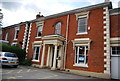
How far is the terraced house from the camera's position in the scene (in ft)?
32.1

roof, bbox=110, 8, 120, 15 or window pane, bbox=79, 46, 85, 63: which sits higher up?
roof, bbox=110, 8, 120, 15

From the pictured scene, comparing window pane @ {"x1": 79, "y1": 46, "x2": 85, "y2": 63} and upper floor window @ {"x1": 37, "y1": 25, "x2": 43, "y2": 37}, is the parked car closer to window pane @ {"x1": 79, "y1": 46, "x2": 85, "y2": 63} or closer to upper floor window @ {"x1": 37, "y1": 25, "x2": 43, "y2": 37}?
upper floor window @ {"x1": 37, "y1": 25, "x2": 43, "y2": 37}

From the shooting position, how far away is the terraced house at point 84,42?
9789 millimetres

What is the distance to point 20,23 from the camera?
19.1 m

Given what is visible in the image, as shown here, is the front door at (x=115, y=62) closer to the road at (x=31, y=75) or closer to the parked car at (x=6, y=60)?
the road at (x=31, y=75)

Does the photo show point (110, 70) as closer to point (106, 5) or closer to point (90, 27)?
point (90, 27)

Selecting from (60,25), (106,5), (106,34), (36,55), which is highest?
(106,5)

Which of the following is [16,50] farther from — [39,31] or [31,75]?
[31,75]

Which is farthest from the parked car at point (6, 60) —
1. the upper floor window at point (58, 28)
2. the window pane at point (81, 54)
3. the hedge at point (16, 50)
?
the window pane at point (81, 54)

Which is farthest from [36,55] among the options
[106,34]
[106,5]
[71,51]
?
[106,5]

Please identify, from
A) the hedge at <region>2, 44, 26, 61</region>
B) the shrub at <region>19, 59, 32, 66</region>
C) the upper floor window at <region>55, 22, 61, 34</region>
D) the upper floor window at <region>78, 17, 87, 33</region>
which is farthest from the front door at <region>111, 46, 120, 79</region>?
the hedge at <region>2, 44, 26, 61</region>

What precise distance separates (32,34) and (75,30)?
771cm

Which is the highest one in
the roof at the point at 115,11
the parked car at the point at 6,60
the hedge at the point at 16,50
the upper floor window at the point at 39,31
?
the roof at the point at 115,11

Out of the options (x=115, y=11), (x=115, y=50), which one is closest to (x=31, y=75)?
(x=115, y=50)
